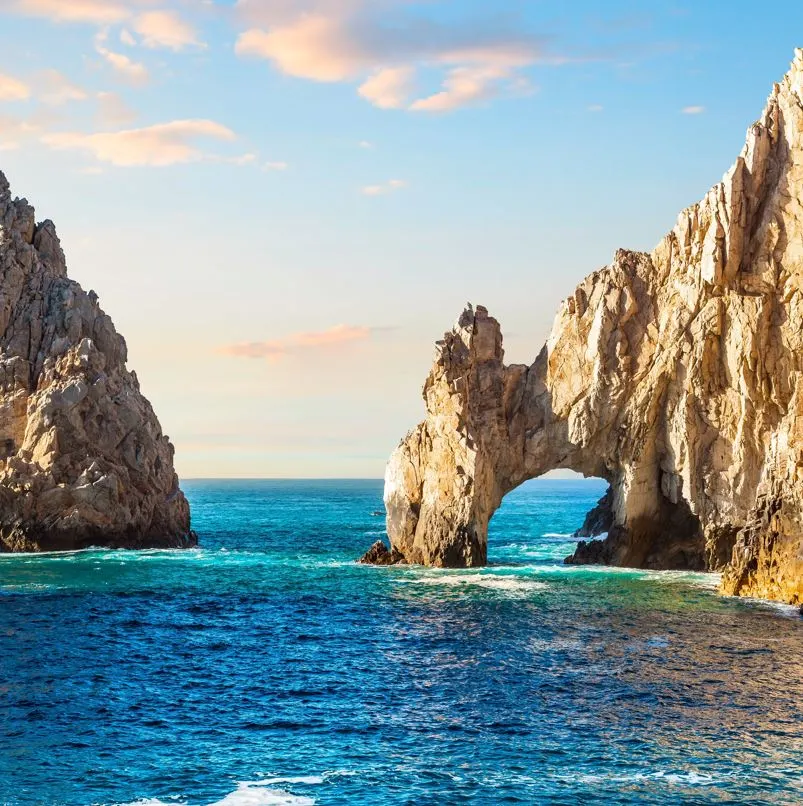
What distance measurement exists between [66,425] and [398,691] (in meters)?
56.6

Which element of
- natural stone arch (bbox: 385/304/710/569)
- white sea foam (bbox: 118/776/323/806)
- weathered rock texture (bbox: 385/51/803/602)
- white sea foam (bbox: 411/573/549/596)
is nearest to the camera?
white sea foam (bbox: 118/776/323/806)

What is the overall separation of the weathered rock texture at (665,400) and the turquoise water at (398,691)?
19.7 feet

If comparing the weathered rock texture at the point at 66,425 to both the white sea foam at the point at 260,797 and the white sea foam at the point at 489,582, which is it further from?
the white sea foam at the point at 260,797

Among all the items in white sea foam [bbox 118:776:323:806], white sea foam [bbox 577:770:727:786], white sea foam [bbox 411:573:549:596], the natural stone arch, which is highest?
the natural stone arch

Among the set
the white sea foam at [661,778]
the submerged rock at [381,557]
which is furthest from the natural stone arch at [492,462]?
the white sea foam at [661,778]

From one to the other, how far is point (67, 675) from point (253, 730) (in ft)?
38.1

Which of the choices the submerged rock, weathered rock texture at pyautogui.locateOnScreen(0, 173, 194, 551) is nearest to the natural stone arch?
the submerged rock

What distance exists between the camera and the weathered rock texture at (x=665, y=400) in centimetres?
6500

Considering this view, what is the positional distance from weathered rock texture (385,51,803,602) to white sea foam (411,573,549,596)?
15.5 feet

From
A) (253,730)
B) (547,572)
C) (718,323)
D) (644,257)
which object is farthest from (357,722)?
(644,257)

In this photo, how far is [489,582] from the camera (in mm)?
65562

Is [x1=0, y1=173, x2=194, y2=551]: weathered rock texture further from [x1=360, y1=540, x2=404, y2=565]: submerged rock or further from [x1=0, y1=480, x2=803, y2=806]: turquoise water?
[x1=360, y1=540, x2=404, y2=565]: submerged rock

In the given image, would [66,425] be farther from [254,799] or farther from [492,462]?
[254,799]

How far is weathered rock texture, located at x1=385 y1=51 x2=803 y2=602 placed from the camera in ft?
213
